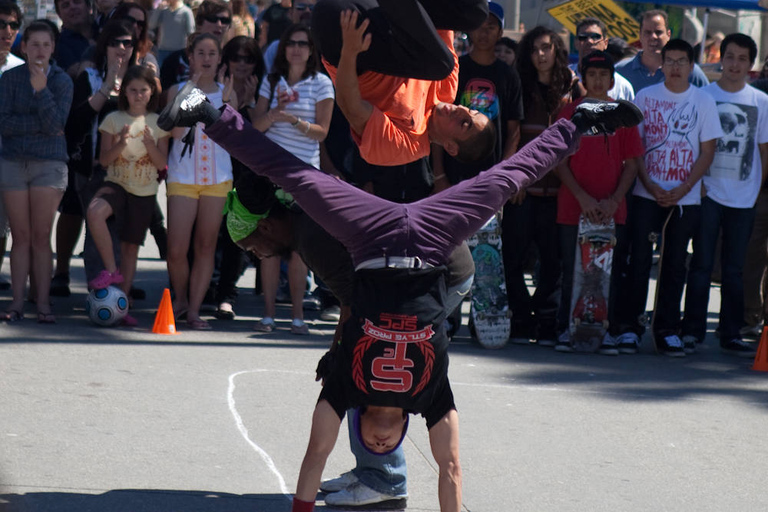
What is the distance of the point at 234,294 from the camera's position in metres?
8.78

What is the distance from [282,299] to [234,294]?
2.15 ft

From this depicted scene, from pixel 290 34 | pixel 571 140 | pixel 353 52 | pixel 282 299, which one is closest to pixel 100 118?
pixel 290 34

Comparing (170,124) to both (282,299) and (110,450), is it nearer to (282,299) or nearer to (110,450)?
(110,450)

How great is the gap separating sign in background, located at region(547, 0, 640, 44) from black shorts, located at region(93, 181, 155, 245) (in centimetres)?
579

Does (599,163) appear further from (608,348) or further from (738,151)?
(608,348)

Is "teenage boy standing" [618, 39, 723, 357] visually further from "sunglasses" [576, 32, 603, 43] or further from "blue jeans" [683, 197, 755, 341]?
"sunglasses" [576, 32, 603, 43]

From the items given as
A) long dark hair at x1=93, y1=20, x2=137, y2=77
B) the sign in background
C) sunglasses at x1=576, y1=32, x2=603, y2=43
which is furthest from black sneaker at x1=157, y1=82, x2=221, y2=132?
the sign in background

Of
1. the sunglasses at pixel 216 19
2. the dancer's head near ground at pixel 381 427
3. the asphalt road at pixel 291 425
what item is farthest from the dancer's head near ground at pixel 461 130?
the sunglasses at pixel 216 19

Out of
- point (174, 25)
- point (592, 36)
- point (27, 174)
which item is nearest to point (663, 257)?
point (592, 36)

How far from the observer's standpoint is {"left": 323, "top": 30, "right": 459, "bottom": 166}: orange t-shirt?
475 centimetres

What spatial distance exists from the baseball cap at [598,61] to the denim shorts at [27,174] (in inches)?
146

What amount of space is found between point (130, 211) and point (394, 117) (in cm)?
364

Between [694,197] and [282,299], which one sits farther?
[282,299]

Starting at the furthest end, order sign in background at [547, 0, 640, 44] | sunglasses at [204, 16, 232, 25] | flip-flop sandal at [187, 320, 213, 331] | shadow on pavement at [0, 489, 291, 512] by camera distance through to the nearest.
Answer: sign in background at [547, 0, 640, 44]
sunglasses at [204, 16, 232, 25]
flip-flop sandal at [187, 320, 213, 331]
shadow on pavement at [0, 489, 291, 512]
